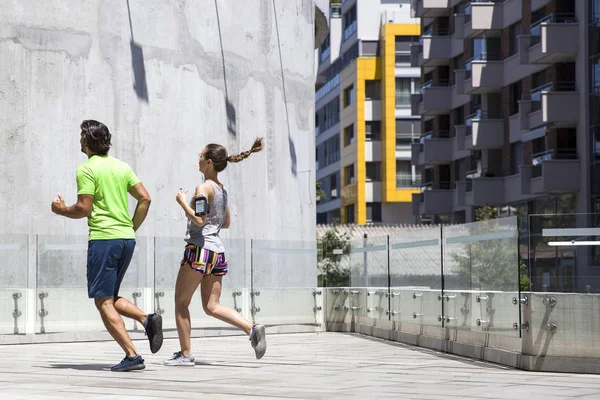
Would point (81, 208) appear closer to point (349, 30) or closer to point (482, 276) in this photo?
point (482, 276)

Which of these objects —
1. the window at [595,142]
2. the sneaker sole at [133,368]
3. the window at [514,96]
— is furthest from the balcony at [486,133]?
the sneaker sole at [133,368]

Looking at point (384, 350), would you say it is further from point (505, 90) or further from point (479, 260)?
point (505, 90)

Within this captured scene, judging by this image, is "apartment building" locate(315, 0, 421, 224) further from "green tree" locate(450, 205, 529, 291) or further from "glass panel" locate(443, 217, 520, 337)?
"green tree" locate(450, 205, 529, 291)

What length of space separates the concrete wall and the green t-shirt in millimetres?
6405

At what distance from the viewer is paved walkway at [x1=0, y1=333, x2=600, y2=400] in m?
7.71

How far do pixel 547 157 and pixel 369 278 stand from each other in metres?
30.8

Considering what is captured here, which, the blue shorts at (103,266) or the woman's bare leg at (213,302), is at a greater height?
the blue shorts at (103,266)

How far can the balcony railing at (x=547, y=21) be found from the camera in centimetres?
4491

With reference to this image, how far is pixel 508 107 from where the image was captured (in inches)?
2040

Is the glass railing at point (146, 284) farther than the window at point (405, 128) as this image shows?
No

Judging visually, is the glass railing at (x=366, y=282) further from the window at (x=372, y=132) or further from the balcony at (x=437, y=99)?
the window at (x=372, y=132)

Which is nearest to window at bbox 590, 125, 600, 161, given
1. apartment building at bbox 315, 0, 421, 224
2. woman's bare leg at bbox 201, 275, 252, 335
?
apartment building at bbox 315, 0, 421, 224

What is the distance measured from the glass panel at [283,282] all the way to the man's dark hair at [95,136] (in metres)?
7.51

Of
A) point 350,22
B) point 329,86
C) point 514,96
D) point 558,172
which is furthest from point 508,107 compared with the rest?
point 329,86
